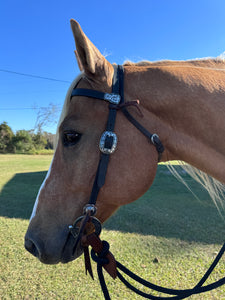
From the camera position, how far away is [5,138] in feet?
114

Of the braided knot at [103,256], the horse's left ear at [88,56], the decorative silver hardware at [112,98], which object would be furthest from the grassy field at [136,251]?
the horse's left ear at [88,56]

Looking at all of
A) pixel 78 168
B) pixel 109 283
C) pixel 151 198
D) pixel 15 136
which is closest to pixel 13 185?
pixel 151 198

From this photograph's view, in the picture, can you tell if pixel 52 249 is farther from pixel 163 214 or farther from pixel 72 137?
pixel 163 214

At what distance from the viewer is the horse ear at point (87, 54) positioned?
3.53 feet

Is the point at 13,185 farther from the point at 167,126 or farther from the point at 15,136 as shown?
the point at 15,136

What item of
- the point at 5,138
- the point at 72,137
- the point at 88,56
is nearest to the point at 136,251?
the point at 72,137

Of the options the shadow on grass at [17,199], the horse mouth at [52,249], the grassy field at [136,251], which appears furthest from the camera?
the shadow on grass at [17,199]

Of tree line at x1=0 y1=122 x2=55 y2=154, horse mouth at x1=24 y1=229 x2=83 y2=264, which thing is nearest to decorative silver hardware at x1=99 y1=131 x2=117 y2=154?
horse mouth at x1=24 y1=229 x2=83 y2=264

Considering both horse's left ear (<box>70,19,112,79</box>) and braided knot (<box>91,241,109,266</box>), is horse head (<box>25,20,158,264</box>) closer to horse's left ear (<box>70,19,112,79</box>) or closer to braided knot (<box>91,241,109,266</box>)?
horse's left ear (<box>70,19,112,79</box>)

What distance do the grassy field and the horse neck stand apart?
89.6 inches

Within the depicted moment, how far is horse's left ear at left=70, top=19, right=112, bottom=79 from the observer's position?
3.53 ft

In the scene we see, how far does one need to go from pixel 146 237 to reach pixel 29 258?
2.25 meters

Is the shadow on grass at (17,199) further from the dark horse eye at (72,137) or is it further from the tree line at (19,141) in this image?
the tree line at (19,141)

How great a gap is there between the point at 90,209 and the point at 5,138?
38194 millimetres
